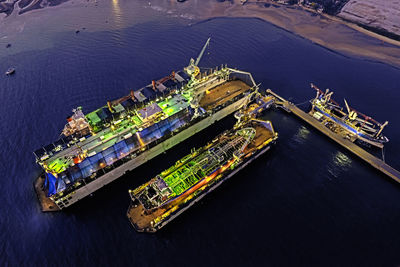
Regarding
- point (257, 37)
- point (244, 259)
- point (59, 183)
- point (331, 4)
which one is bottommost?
point (244, 259)

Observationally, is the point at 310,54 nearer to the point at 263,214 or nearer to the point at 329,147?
the point at 329,147

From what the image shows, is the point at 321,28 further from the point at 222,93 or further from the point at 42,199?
the point at 42,199

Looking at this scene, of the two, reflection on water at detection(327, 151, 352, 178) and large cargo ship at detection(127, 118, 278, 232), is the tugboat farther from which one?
reflection on water at detection(327, 151, 352, 178)

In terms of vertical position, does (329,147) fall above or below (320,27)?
below

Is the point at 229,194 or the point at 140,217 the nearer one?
the point at 140,217

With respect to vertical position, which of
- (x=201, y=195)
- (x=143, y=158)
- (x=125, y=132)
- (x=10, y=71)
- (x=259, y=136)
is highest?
(x=10, y=71)

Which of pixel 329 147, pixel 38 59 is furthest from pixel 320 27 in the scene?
pixel 38 59

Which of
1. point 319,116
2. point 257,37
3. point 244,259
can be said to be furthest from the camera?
point 257,37

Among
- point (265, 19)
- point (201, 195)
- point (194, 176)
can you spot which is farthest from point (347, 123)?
point (265, 19)
